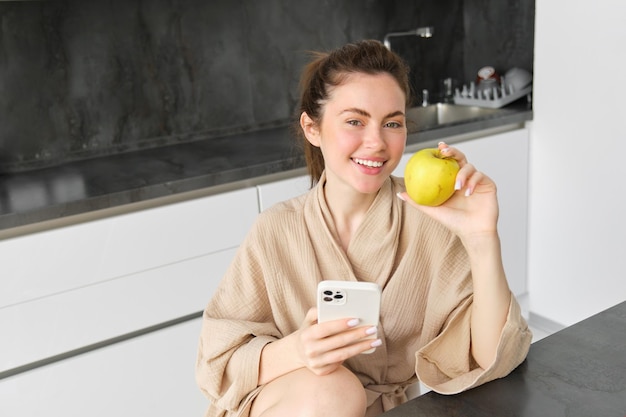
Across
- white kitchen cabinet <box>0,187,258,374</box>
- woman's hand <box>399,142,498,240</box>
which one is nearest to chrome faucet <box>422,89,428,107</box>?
white kitchen cabinet <box>0,187,258,374</box>

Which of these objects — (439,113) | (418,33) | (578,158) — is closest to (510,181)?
(578,158)

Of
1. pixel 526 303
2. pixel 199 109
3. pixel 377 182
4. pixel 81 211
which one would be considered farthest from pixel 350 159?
pixel 526 303

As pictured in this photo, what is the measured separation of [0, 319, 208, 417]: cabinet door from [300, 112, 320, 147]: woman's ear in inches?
34.5

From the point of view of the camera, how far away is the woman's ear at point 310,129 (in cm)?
140

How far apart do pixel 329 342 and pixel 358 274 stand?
331 mm

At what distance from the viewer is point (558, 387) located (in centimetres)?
93

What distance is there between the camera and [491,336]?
1094mm

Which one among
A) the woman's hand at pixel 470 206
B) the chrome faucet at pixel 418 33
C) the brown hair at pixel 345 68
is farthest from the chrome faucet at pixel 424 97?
the woman's hand at pixel 470 206

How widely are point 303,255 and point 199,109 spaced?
4.61 ft

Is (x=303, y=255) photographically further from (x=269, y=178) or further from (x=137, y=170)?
(x=137, y=170)

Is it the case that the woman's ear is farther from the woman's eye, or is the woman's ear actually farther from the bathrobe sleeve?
the bathrobe sleeve

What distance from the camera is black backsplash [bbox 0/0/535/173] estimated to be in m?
2.27

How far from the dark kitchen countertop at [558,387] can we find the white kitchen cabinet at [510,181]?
153cm

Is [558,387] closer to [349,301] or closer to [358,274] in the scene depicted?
[349,301]
